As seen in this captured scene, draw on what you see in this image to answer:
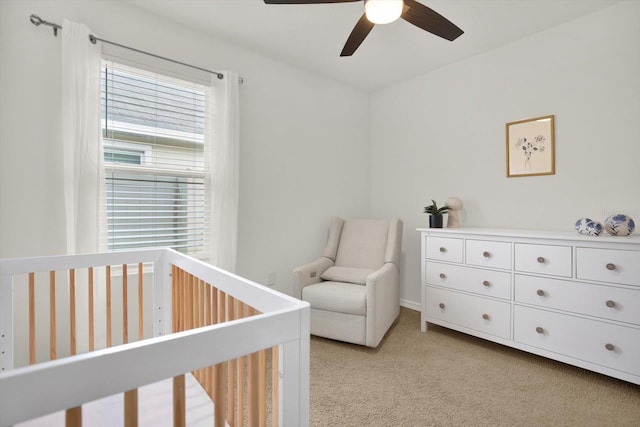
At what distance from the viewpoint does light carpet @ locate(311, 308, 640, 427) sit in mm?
1582

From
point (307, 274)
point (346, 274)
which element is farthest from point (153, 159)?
point (346, 274)

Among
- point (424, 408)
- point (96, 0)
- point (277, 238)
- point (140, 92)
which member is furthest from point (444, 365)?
point (96, 0)

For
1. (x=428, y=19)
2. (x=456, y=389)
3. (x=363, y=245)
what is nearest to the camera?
(x=428, y=19)

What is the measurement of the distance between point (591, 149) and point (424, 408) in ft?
6.83

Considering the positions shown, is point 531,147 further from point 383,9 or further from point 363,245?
point 383,9

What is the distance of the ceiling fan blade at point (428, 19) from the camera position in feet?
5.20

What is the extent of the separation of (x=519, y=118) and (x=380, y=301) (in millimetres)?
1854

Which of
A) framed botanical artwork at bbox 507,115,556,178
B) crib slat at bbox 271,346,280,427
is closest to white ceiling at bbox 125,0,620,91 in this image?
framed botanical artwork at bbox 507,115,556,178

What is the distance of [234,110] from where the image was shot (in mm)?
2527

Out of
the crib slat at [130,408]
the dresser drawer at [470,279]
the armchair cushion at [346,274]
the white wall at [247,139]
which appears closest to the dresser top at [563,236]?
the dresser drawer at [470,279]

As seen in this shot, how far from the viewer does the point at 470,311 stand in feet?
7.81

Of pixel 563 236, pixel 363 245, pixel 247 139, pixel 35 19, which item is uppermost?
pixel 35 19

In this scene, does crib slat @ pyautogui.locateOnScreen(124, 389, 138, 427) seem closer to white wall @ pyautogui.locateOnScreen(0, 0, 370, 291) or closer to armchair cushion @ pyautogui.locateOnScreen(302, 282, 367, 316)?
armchair cushion @ pyautogui.locateOnScreen(302, 282, 367, 316)

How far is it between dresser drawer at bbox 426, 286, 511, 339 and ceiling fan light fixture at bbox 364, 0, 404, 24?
1954 millimetres
